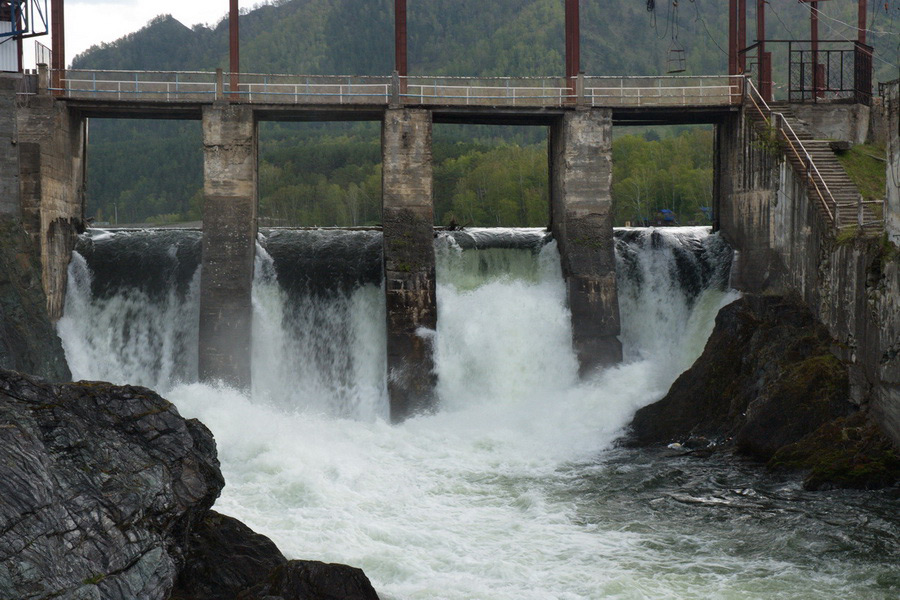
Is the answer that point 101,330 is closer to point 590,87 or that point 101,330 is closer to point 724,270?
point 590,87

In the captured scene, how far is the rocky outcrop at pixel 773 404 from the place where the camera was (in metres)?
21.5

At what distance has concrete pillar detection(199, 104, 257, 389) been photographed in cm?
2862

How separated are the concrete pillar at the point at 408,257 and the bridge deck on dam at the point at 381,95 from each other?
0.94m

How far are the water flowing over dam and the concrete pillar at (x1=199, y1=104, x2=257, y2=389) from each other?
66 cm

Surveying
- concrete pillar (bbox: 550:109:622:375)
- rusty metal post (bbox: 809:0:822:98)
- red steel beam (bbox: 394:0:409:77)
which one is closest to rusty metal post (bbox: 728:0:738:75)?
rusty metal post (bbox: 809:0:822:98)

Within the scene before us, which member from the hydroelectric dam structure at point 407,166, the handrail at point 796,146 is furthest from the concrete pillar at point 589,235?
the handrail at point 796,146

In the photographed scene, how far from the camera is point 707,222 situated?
66250 millimetres

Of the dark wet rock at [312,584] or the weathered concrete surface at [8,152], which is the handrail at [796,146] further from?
the weathered concrete surface at [8,152]

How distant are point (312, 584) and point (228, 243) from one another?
1692 centimetres

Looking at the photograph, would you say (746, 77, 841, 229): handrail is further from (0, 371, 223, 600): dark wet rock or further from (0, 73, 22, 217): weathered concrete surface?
(0, 73, 22, 217): weathered concrete surface

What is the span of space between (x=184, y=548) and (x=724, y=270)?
69.2 ft

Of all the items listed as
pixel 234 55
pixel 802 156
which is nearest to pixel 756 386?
pixel 802 156

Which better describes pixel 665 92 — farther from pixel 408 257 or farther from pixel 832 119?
pixel 408 257

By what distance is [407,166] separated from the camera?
1176 inches
